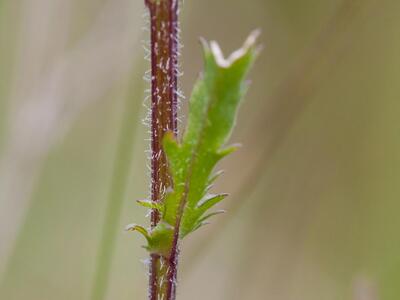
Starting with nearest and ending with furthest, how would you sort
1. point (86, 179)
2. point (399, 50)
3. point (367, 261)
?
point (367, 261), point (399, 50), point (86, 179)

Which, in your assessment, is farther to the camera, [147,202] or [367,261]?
[367,261]

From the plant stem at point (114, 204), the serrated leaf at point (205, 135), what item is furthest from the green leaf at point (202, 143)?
the plant stem at point (114, 204)

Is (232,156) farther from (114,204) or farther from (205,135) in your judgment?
(205,135)

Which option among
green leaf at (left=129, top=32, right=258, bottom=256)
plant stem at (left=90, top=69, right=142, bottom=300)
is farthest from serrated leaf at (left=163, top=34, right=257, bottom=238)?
plant stem at (left=90, top=69, right=142, bottom=300)

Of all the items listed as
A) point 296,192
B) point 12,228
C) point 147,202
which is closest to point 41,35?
point 12,228

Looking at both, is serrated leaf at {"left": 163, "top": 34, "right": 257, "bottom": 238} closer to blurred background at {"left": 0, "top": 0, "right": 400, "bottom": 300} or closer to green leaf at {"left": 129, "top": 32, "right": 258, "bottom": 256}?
green leaf at {"left": 129, "top": 32, "right": 258, "bottom": 256}

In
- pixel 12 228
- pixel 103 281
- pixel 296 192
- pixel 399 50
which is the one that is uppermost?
pixel 399 50

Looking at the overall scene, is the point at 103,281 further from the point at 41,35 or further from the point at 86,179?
the point at 86,179

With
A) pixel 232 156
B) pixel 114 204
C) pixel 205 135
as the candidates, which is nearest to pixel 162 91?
pixel 205 135

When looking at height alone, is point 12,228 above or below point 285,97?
below
